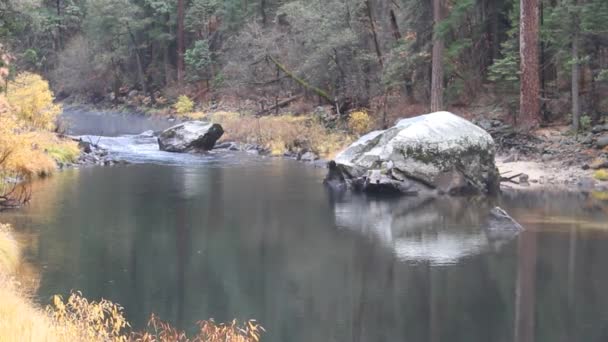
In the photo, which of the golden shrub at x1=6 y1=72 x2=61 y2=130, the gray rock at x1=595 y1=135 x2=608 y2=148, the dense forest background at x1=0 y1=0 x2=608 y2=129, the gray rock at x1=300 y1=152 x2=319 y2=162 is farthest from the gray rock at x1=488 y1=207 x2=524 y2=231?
the golden shrub at x1=6 y1=72 x2=61 y2=130

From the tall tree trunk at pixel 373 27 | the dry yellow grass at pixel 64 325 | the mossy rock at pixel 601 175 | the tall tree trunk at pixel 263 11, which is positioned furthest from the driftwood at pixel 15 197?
the tall tree trunk at pixel 263 11

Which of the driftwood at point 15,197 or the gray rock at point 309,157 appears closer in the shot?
the driftwood at point 15,197

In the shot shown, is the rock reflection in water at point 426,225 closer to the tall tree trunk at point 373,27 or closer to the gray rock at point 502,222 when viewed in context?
the gray rock at point 502,222

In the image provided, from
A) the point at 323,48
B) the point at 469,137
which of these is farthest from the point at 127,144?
the point at 469,137

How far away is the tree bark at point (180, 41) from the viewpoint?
203 ft

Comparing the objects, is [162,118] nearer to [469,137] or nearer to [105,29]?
[105,29]

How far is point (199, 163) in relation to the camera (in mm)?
31359

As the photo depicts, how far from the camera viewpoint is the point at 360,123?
3434 cm

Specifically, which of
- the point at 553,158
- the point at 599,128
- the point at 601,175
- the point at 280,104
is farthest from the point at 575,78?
the point at 280,104

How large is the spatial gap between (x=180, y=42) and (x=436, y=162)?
43599mm

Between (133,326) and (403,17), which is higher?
(403,17)

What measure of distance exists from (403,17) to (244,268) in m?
23.6

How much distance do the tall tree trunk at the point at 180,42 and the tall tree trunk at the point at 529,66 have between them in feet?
130

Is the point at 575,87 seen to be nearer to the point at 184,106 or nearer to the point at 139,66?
the point at 184,106
